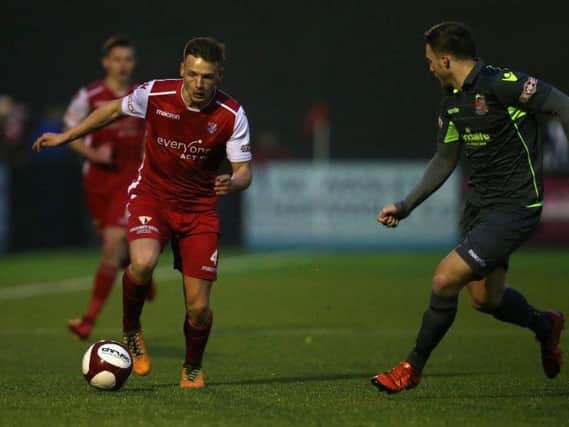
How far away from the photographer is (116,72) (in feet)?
40.1

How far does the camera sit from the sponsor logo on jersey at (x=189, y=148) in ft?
27.3

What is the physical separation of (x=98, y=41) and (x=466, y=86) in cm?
2112

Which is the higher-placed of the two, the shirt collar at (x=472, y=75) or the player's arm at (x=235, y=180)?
the shirt collar at (x=472, y=75)

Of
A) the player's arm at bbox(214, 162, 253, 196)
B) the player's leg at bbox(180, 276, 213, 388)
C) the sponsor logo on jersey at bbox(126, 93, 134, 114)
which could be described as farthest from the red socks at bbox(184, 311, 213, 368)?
the sponsor logo on jersey at bbox(126, 93, 134, 114)

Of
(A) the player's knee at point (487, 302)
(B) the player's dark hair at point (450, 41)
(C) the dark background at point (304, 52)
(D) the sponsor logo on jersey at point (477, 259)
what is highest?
(B) the player's dark hair at point (450, 41)

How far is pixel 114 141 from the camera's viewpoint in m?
12.3

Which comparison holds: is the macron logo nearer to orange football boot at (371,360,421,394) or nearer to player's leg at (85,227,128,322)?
orange football boot at (371,360,421,394)

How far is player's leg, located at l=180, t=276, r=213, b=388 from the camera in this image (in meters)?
8.30

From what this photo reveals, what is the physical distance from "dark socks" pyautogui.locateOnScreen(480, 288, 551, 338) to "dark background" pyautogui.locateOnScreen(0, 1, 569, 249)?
1836 centimetres

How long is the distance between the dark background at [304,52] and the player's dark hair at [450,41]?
19.2m

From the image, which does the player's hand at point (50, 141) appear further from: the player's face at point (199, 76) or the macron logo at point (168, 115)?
the player's face at point (199, 76)

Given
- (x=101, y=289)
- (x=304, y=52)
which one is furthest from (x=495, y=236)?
(x=304, y=52)

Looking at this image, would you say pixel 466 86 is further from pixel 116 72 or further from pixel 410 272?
pixel 410 272

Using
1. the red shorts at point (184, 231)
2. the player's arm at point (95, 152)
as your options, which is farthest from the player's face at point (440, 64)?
the player's arm at point (95, 152)
